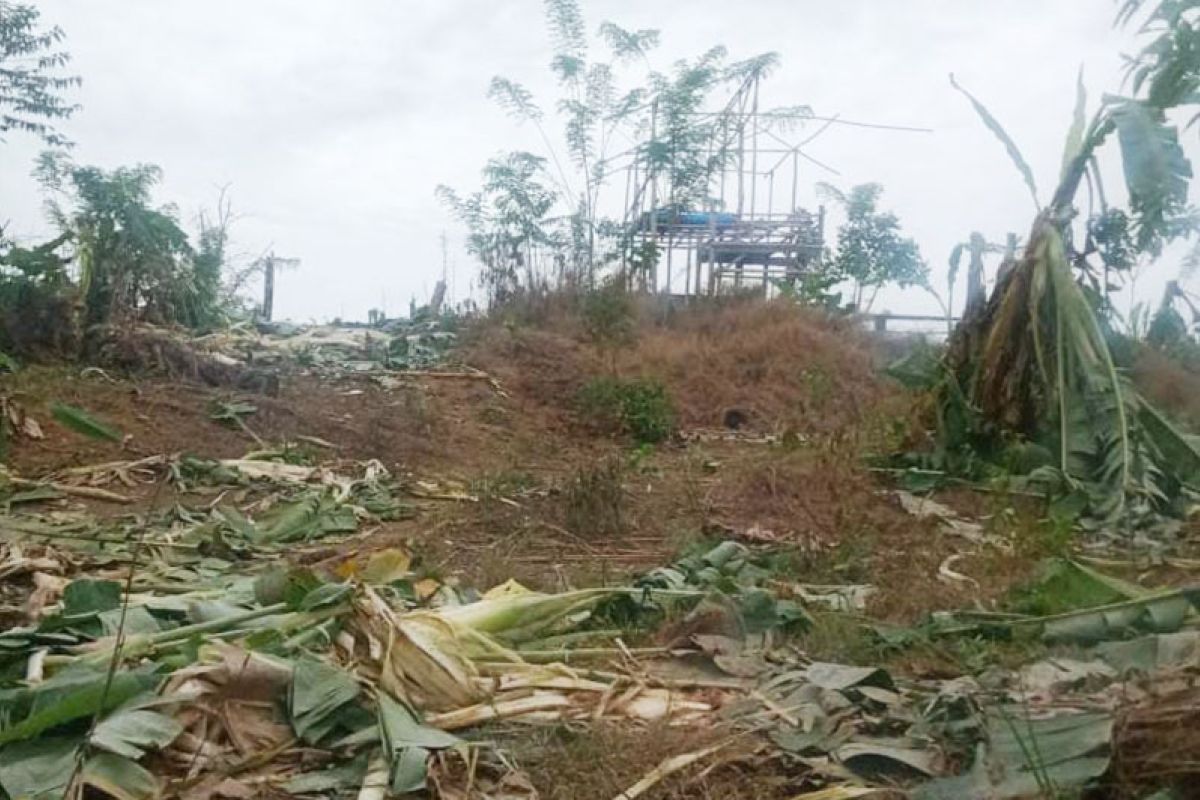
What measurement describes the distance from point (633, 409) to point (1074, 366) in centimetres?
365

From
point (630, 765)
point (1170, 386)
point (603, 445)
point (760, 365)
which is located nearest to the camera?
point (630, 765)

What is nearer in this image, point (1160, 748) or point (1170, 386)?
point (1160, 748)

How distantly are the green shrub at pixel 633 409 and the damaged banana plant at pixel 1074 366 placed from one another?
8.83 feet

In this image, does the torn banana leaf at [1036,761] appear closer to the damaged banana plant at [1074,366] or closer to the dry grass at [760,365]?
the damaged banana plant at [1074,366]

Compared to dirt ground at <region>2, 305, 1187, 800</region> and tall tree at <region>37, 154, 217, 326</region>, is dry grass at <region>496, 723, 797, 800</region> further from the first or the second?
tall tree at <region>37, 154, 217, 326</region>

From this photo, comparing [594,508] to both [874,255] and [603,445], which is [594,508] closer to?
[603,445]

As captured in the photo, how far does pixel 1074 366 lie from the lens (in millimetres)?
6156

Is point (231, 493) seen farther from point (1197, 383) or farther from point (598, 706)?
point (1197, 383)

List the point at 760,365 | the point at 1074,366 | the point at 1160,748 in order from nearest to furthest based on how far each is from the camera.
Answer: the point at 1160,748 → the point at 1074,366 → the point at 760,365

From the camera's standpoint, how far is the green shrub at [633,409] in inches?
354

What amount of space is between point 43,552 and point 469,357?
6989 millimetres

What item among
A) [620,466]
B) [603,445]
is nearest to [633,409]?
[603,445]

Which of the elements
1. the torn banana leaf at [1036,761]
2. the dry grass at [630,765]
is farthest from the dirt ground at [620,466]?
the torn banana leaf at [1036,761]

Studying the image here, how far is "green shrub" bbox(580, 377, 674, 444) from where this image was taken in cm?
900
